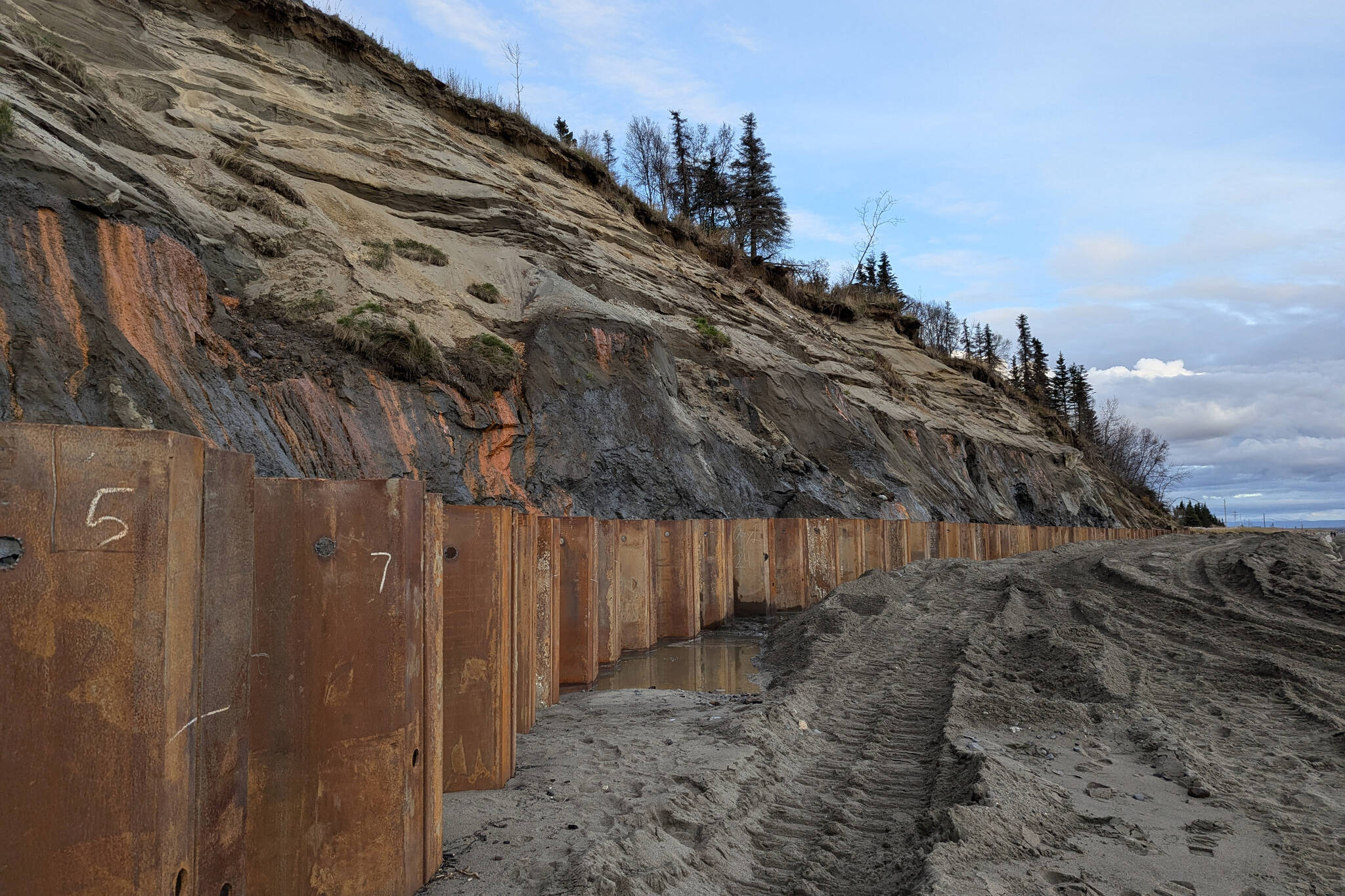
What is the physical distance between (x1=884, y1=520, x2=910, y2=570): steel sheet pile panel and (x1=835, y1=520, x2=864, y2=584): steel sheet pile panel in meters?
0.95

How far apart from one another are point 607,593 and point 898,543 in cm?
887

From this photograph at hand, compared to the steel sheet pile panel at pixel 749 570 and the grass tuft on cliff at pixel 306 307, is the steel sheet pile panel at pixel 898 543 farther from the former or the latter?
the grass tuft on cliff at pixel 306 307

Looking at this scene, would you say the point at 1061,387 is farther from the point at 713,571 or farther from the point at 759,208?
the point at 713,571

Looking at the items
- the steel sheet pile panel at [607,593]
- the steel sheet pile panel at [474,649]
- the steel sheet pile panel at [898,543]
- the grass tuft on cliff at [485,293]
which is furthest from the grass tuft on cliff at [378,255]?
the steel sheet pile panel at [474,649]

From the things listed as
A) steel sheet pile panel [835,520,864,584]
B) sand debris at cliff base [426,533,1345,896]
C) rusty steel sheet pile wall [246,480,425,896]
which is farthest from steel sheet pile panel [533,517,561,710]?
steel sheet pile panel [835,520,864,584]

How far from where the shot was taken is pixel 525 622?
5.36m

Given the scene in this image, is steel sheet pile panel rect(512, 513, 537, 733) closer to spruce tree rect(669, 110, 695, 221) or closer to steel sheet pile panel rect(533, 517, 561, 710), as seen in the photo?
steel sheet pile panel rect(533, 517, 561, 710)

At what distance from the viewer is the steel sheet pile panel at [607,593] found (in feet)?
27.3

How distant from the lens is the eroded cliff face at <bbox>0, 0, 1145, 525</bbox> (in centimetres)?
812

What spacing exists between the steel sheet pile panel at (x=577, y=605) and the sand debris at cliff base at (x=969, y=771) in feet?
1.96

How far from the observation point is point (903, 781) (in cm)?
455

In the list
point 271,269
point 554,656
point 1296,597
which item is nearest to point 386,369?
point 271,269

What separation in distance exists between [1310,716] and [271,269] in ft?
44.2

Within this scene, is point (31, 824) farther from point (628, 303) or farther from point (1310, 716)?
point (628, 303)
